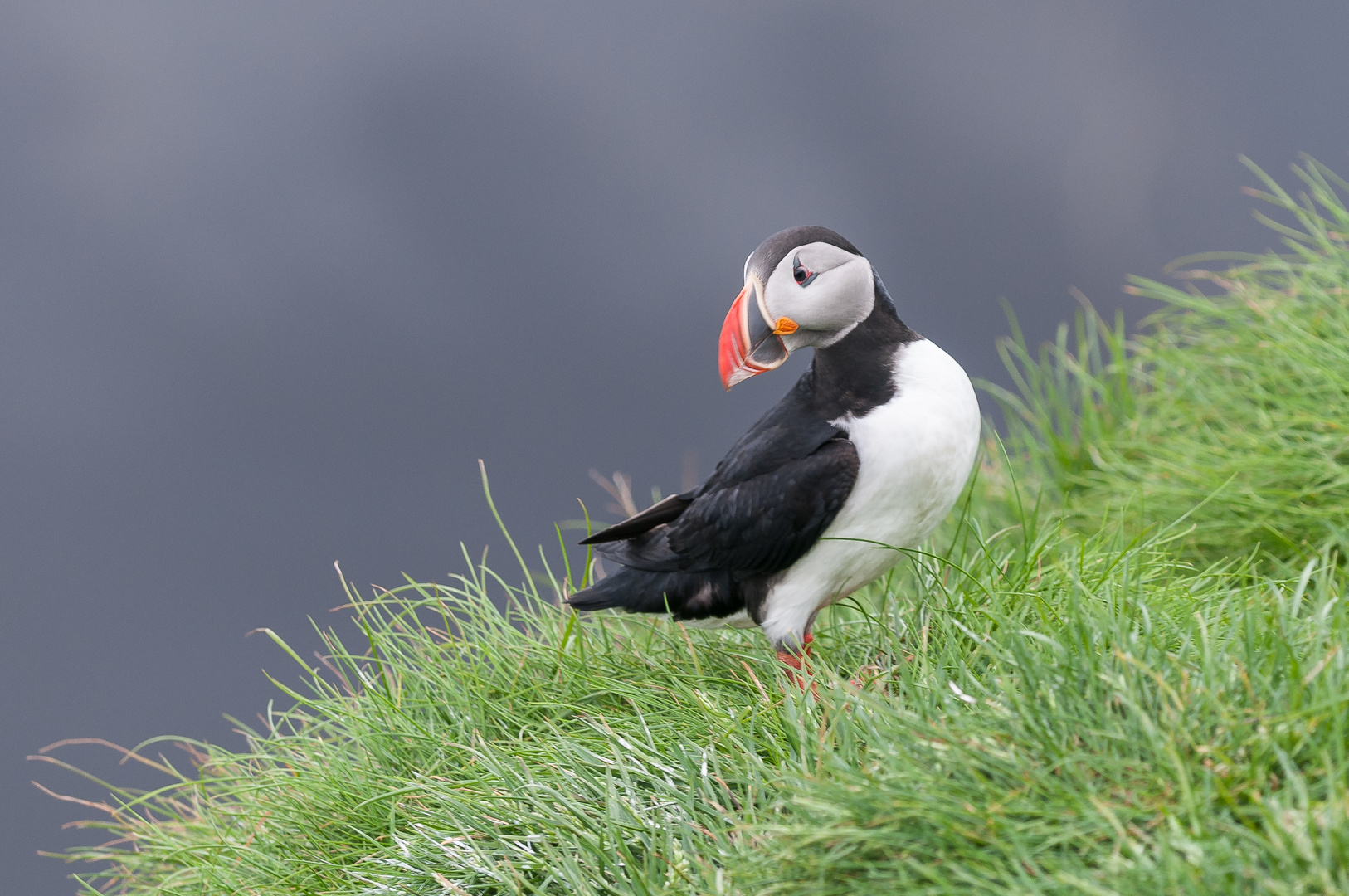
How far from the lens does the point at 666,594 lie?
349 cm

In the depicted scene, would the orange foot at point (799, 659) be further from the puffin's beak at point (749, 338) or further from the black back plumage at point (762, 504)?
the puffin's beak at point (749, 338)

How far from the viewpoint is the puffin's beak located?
307cm

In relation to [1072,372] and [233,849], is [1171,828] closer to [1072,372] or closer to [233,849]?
[233,849]

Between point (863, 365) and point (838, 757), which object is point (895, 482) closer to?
point (863, 365)

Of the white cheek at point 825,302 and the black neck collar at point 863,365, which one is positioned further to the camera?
the black neck collar at point 863,365

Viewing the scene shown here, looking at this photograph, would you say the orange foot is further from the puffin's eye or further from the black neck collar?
the puffin's eye

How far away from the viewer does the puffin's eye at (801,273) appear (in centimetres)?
307

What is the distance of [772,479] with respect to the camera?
3.23m

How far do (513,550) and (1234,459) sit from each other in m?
3.24

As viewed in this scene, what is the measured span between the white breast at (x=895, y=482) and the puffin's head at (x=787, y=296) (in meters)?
0.29

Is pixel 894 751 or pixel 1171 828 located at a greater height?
pixel 894 751

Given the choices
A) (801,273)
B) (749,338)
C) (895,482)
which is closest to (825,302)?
(801,273)

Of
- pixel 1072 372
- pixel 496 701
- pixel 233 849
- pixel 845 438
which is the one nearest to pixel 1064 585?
pixel 845 438

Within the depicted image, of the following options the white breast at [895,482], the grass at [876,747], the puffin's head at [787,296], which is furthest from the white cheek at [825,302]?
the grass at [876,747]
